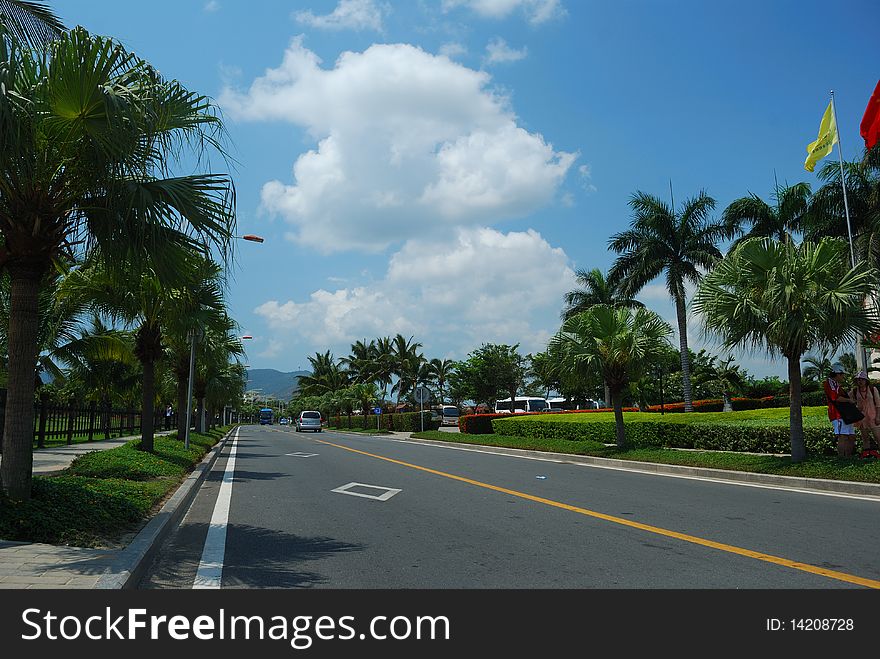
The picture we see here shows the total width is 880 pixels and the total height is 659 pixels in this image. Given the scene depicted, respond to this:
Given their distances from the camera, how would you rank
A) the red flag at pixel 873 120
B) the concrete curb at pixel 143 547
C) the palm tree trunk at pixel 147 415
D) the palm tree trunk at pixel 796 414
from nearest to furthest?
the concrete curb at pixel 143 547 < the palm tree trunk at pixel 796 414 < the palm tree trunk at pixel 147 415 < the red flag at pixel 873 120

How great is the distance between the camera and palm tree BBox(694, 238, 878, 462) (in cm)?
1323

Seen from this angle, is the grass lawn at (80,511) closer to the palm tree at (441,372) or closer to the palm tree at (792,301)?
the palm tree at (792,301)

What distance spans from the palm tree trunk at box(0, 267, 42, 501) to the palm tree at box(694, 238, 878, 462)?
40.5 feet

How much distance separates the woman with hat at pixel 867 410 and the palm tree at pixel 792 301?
3.23 ft

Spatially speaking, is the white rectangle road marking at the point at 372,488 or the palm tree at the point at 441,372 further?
the palm tree at the point at 441,372

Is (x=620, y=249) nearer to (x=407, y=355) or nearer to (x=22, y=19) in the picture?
(x=22, y=19)

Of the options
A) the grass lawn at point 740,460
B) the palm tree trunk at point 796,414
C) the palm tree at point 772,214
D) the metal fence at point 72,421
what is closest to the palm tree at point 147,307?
the metal fence at point 72,421

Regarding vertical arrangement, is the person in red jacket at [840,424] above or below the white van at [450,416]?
above

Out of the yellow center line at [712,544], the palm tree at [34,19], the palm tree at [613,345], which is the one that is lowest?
the yellow center line at [712,544]

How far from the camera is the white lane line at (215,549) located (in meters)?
5.93

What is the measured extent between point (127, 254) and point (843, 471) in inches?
480

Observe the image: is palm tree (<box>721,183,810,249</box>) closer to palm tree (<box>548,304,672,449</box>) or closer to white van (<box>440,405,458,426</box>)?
palm tree (<box>548,304,672,449</box>)

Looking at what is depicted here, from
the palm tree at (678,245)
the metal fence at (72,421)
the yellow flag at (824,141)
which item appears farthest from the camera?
the palm tree at (678,245)

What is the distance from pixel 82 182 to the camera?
7.71 meters
